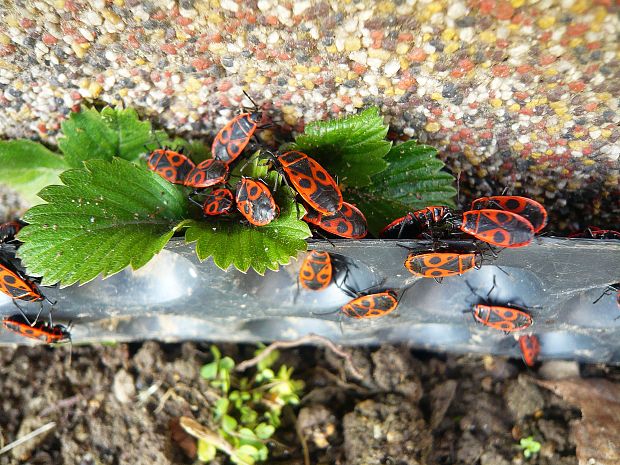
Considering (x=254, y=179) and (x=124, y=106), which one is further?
(x=124, y=106)

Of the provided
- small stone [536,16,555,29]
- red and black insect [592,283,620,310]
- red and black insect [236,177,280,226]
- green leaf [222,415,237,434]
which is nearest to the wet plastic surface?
red and black insect [592,283,620,310]

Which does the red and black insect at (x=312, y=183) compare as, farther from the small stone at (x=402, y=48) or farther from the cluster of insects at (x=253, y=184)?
the small stone at (x=402, y=48)

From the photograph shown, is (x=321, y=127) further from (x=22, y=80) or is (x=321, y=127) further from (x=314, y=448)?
(x=314, y=448)

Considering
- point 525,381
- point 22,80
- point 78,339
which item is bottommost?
point 525,381

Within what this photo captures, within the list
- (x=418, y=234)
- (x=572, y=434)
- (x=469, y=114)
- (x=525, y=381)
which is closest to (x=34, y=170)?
(x=418, y=234)

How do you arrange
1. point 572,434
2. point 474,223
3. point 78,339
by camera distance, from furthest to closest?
point 78,339 < point 572,434 < point 474,223

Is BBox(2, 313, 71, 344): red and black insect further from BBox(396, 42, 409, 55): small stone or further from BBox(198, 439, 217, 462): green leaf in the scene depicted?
BBox(396, 42, 409, 55): small stone

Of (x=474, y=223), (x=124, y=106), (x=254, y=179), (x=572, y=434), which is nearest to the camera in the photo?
(x=474, y=223)
